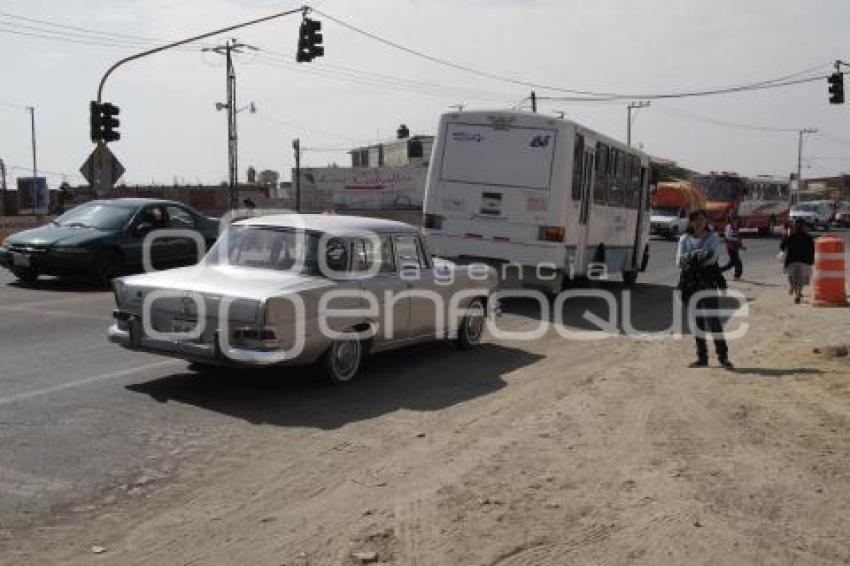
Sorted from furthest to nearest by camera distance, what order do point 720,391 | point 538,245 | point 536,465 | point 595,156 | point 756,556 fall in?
1. point 595,156
2. point 538,245
3. point 720,391
4. point 536,465
5. point 756,556

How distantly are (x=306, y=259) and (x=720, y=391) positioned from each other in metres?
3.90

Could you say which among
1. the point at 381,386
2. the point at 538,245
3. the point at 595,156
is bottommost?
the point at 381,386

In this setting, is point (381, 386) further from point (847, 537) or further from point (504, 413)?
point (847, 537)

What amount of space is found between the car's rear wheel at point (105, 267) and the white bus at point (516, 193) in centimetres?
525

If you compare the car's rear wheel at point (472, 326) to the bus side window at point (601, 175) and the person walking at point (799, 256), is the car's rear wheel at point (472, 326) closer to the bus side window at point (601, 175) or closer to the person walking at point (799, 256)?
the bus side window at point (601, 175)

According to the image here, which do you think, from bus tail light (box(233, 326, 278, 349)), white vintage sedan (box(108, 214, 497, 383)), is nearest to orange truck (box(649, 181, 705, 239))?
white vintage sedan (box(108, 214, 497, 383))

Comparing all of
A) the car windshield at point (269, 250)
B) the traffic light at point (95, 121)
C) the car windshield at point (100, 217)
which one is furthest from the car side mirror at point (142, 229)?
the traffic light at point (95, 121)

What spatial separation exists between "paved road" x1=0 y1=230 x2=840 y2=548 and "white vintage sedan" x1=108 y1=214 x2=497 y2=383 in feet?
1.21

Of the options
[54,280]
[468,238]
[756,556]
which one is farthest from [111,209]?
[756,556]

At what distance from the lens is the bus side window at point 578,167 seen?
1560 centimetres

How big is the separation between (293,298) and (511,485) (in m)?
2.89

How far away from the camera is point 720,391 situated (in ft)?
28.0

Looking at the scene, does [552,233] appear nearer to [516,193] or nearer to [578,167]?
[516,193]

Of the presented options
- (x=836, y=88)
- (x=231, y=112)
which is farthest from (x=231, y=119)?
(x=836, y=88)
